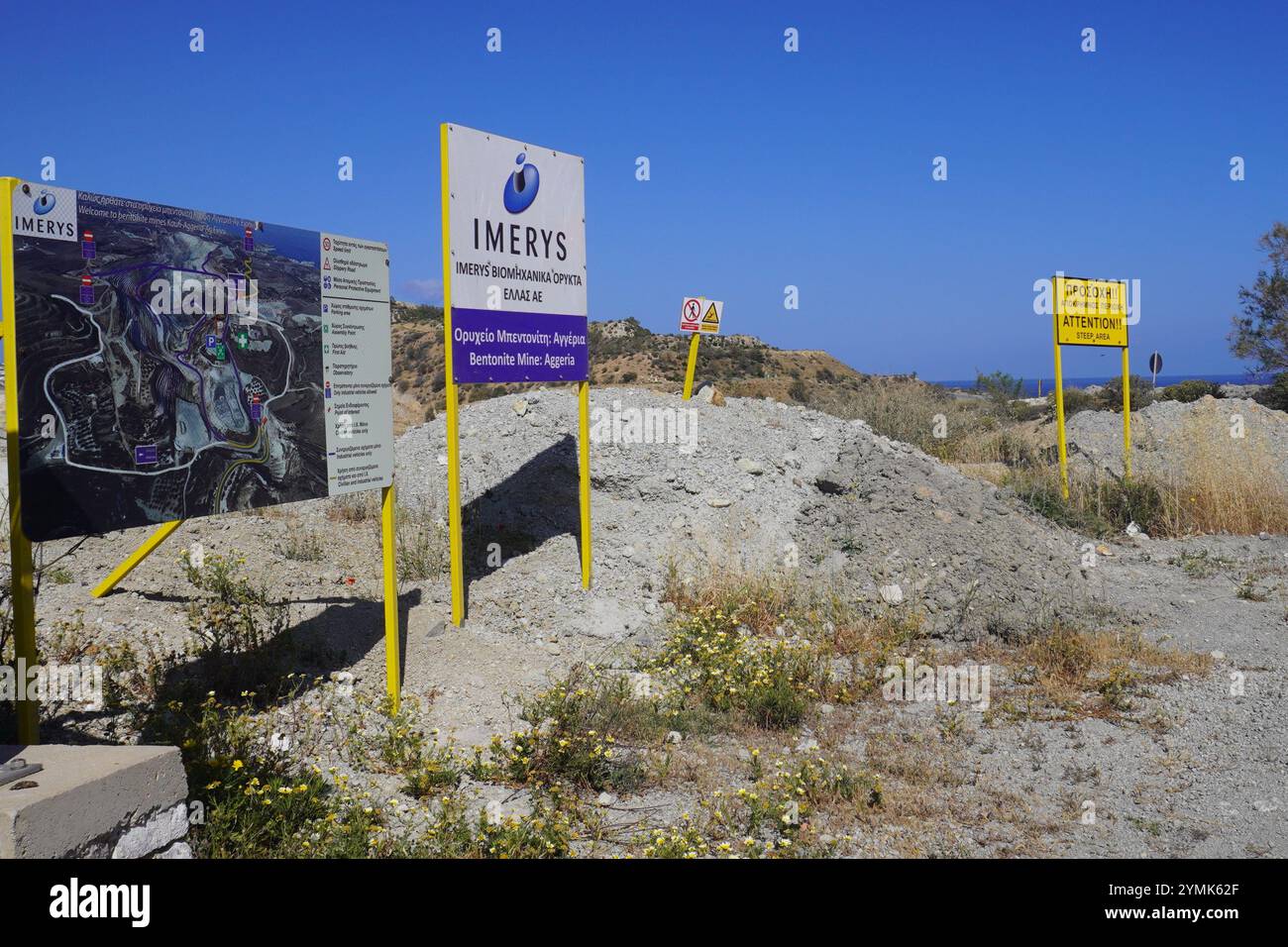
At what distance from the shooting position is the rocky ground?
173 inches

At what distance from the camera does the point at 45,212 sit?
3.62 m

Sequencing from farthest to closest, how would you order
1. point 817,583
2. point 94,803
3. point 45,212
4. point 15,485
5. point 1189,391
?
point 1189,391 < point 817,583 < point 45,212 < point 15,485 < point 94,803

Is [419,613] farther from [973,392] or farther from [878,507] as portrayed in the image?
[973,392]

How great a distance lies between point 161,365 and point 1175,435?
1334 cm

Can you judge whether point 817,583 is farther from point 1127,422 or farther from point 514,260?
point 1127,422

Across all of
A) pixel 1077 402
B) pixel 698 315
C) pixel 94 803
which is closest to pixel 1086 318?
pixel 698 315

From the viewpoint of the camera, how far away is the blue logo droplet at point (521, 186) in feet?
21.7

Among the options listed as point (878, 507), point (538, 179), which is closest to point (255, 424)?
point (538, 179)

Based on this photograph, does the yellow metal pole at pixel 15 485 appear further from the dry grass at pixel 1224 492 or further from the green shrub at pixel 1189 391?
the green shrub at pixel 1189 391

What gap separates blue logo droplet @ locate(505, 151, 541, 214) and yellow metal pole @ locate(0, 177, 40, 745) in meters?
3.53

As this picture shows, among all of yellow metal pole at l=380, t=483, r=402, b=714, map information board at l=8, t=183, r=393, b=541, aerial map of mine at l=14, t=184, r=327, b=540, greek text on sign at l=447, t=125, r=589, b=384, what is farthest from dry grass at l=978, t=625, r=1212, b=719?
aerial map of mine at l=14, t=184, r=327, b=540

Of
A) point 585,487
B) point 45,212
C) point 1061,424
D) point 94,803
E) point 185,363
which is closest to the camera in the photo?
point 94,803

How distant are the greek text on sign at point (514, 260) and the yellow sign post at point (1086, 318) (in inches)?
288

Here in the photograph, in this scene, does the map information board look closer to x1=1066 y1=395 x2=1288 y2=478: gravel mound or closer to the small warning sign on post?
the small warning sign on post
